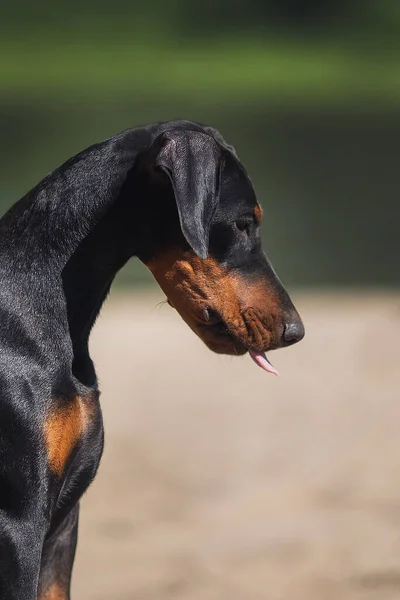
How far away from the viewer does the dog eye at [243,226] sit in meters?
3.62

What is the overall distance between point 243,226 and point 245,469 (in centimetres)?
258

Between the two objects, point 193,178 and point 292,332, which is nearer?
point 193,178

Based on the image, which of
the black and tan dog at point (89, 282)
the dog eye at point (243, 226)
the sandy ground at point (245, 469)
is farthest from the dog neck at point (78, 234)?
the sandy ground at point (245, 469)

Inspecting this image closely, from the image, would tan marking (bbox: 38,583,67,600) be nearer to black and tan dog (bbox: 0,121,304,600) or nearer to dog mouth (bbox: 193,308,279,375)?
black and tan dog (bbox: 0,121,304,600)

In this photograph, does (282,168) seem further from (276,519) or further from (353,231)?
(276,519)

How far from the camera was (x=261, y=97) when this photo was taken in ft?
78.4

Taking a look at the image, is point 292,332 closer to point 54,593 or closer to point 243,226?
point 243,226

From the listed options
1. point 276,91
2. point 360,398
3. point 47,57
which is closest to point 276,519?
point 360,398

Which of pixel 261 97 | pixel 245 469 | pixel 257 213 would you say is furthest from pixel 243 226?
pixel 261 97

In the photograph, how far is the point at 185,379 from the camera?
718 cm

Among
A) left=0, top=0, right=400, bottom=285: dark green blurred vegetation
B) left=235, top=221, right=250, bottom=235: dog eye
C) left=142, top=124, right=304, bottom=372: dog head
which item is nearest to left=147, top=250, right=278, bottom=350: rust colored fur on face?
left=142, top=124, right=304, bottom=372: dog head

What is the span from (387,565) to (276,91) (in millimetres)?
21077

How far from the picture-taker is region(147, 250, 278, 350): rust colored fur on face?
3.57 m

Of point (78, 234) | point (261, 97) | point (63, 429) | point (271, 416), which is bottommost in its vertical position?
point (261, 97)
